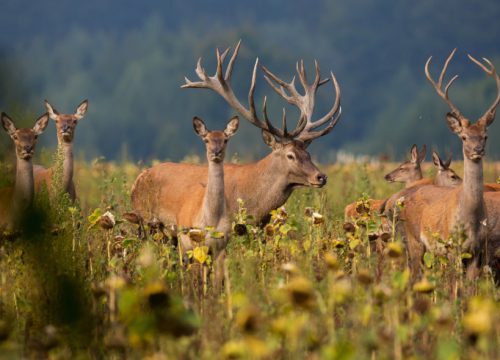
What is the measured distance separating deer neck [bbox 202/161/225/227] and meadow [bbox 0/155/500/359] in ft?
3.68

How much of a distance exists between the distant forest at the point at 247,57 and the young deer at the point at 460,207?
67.2 m

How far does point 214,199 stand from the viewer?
25.6 ft

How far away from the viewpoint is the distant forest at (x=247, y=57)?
114 m

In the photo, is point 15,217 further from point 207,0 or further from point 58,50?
point 207,0

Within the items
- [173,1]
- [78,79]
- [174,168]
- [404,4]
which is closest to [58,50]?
[78,79]

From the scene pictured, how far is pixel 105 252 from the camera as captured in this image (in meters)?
6.99

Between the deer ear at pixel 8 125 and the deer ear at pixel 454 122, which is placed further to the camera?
the deer ear at pixel 454 122

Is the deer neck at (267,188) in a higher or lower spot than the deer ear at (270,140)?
lower

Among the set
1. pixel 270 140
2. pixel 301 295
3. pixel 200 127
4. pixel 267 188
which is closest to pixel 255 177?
pixel 267 188

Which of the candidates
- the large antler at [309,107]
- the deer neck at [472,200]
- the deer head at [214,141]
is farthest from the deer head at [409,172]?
the deer neck at [472,200]

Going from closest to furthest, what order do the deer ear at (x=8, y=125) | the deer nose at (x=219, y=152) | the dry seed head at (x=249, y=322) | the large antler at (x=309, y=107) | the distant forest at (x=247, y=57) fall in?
the dry seed head at (x=249, y=322) < the deer ear at (x=8, y=125) < the deer nose at (x=219, y=152) < the large antler at (x=309, y=107) < the distant forest at (x=247, y=57)

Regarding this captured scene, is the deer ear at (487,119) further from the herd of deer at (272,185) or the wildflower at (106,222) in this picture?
the wildflower at (106,222)

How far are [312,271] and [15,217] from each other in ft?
4.44

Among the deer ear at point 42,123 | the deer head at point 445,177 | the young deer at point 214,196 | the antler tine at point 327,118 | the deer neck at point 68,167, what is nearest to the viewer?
the young deer at point 214,196
